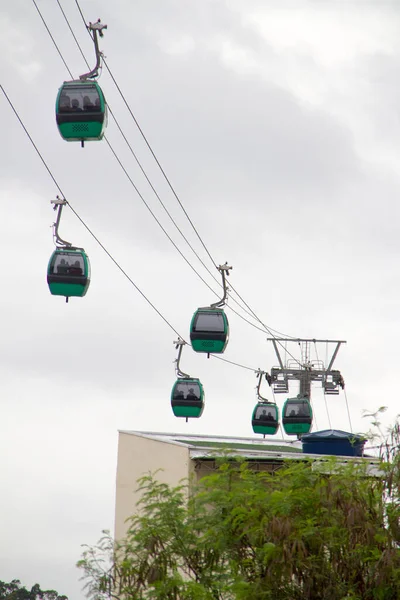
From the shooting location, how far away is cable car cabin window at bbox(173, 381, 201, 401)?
28.2 m

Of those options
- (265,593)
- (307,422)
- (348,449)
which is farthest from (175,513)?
(307,422)

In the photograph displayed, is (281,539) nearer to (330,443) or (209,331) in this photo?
(330,443)

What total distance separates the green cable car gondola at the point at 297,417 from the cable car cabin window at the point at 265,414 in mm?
1115

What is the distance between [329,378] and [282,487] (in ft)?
78.4

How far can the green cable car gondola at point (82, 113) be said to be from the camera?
47.9 ft

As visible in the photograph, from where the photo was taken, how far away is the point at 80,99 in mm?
14734

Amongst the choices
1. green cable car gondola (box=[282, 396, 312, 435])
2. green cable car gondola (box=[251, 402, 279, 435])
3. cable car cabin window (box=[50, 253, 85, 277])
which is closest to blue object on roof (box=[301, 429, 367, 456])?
cable car cabin window (box=[50, 253, 85, 277])

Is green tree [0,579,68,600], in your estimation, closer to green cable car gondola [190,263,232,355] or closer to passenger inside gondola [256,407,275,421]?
passenger inside gondola [256,407,275,421]

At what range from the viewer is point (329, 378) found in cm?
3734

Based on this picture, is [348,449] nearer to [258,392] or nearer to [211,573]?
[211,573]

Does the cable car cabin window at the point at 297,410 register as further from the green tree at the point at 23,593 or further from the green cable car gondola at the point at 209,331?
the green tree at the point at 23,593

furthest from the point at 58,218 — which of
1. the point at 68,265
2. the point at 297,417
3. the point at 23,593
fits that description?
the point at 23,593

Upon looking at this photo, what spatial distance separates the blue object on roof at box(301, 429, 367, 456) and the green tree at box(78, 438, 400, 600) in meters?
6.63

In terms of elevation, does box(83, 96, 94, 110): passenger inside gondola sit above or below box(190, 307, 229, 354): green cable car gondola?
above
